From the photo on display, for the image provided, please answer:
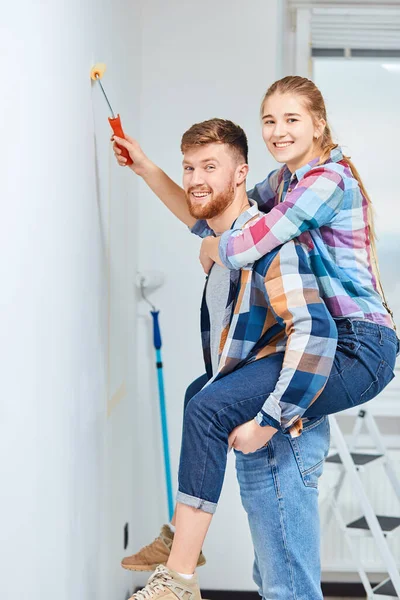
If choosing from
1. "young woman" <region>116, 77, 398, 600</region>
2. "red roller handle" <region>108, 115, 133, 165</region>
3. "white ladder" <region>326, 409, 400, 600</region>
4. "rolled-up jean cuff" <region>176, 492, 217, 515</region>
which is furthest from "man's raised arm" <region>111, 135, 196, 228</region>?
"white ladder" <region>326, 409, 400, 600</region>

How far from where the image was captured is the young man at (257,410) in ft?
4.93

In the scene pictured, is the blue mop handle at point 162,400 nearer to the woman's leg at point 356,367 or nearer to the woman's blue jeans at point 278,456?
the woman's blue jeans at point 278,456

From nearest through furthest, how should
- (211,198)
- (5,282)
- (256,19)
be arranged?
(5,282) → (211,198) → (256,19)

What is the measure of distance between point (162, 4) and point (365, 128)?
1.05 m

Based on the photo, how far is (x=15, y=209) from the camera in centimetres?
124

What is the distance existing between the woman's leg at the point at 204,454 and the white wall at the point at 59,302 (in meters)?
0.27

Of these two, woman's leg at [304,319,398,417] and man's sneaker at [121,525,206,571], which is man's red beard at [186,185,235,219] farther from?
man's sneaker at [121,525,206,571]

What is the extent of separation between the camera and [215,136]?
71.8 inches

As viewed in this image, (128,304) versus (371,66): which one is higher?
(371,66)

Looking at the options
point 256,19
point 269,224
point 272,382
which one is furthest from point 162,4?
point 272,382

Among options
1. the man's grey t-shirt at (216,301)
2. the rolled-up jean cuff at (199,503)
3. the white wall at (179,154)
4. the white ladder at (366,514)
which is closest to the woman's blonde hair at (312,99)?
the man's grey t-shirt at (216,301)

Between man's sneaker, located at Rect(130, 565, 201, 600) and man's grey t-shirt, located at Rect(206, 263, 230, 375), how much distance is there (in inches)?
18.3

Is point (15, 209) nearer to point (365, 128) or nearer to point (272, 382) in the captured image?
point (272, 382)

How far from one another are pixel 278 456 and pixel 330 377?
21 cm
